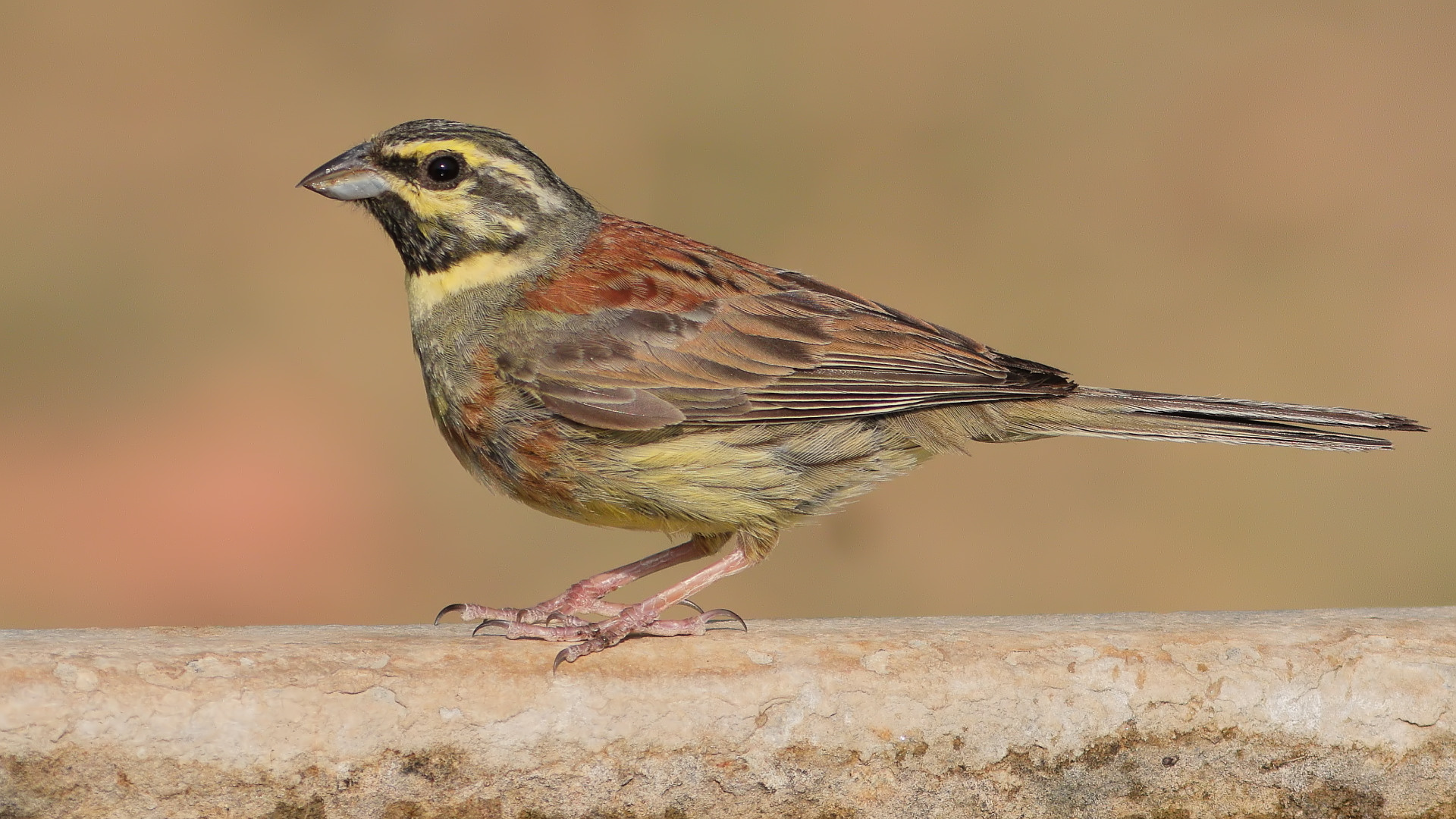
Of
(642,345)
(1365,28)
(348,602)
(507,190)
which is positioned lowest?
(348,602)

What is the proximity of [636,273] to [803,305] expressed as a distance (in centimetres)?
57

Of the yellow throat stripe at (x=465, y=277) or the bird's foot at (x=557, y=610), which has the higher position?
the yellow throat stripe at (x=465, y=277)

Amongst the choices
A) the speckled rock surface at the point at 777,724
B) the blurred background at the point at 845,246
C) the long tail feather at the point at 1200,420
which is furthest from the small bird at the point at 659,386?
the blurred background at the point at 845,246

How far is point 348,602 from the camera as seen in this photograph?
927cm

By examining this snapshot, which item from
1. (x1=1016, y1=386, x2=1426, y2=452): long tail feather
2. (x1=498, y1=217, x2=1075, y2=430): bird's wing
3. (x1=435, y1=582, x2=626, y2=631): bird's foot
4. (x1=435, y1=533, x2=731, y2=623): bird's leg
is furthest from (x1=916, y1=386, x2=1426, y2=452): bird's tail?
(x1=435, y1=582, x2=626, y2=631): bird's foot

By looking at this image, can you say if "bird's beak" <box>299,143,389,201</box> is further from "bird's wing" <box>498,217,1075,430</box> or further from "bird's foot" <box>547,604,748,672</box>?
"bird's foot" <box>547,604,748,672</box>

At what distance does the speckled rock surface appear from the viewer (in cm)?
376

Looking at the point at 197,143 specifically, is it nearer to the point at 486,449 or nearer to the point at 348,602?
the point at 348,602

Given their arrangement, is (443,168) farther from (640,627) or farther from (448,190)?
(640,627)

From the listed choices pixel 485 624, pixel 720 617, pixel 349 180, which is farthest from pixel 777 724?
pixel 349 180

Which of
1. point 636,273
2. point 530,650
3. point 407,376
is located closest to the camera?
point 530,650

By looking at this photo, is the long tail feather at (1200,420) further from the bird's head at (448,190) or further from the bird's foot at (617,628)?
the bird's head at (448,190)

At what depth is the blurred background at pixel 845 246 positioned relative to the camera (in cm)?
936

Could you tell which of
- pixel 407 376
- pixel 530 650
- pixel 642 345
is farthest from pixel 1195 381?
pixel 530 650
